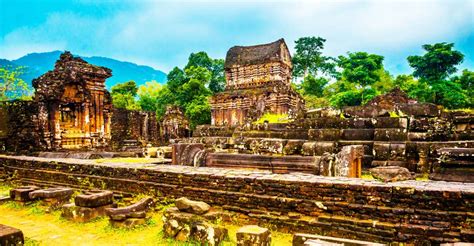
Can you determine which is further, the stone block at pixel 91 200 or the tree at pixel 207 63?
the tree at pixel 207 63

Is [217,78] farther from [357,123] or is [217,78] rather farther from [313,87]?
[357,123]

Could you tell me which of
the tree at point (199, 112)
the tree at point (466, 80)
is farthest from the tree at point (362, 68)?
the tree at point (199, 112)

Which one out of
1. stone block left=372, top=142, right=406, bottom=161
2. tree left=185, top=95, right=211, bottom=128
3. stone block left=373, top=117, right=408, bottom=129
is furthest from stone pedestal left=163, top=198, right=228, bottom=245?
tree left=185, top=95, right=211, bottom=128

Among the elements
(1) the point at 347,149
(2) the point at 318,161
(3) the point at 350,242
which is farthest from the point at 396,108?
(3) the point at 350,242

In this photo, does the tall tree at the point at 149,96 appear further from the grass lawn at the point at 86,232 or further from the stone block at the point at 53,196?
the grass lawn at the point at 86,232

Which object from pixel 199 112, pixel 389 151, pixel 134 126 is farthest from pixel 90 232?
pixel 199 112

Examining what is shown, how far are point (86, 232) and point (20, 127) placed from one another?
1061cm

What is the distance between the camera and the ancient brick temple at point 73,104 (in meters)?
14.1

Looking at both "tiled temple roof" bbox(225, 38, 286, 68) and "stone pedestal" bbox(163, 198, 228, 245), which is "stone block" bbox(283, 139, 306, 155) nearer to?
"stone pedestal" bbox(163, 198, 228, 245)

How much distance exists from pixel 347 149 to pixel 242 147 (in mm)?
4418

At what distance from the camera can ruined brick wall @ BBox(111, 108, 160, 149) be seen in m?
21.9

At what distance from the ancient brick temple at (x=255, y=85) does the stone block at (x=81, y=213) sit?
18.4 meters

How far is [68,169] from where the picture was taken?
832 cm

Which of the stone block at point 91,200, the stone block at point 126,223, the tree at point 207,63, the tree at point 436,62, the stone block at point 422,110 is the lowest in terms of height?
the stone block at point 126,223
